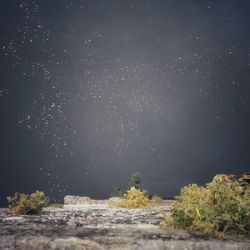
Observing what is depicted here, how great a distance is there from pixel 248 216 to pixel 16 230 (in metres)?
3.94

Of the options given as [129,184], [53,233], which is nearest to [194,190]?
[53,233]

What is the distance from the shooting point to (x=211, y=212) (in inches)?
241

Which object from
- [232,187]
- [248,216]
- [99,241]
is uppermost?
[232,187]

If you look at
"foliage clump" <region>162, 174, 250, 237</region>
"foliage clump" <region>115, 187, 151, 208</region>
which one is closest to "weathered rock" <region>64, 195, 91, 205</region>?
"foliage clump" <region>115, 187, 151, 208</region>

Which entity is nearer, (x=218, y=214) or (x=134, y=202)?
(x=218, y=214)

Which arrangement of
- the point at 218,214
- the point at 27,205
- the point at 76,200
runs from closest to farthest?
the point at 218,214
the point at 27,205
the point at 76,200

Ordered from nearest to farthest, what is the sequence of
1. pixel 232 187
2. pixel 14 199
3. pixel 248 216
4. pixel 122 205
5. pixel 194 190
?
pixel 248 216
pixel 232 187
pixel 194 190
pixel 14 199
pixel 122 205

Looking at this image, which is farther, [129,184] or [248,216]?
[129,184]

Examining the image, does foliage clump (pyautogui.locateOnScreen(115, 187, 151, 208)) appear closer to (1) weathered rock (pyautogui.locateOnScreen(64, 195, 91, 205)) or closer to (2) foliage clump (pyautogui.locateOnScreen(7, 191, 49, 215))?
(2) foliage clump (pyautogui.locateOnScreen(7, 191, 49, 215))

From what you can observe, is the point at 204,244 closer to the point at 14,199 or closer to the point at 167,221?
the point at 167,221

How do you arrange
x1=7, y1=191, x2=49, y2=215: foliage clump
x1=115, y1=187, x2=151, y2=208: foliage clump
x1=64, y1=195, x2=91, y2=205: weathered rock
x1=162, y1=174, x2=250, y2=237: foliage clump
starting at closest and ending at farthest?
x1=162, y1=174, x2=250, y2=237: foliage clump < x1=7, y1=191, x2=49, y2=215: foliage clump < x1=115, y1=187, x2=151, y2=208: foliage clump < x1=64, y1=195, x2=91, y2=205: weathered rock

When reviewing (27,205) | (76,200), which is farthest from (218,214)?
(76,200)

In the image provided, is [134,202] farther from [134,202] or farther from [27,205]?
[27,205]

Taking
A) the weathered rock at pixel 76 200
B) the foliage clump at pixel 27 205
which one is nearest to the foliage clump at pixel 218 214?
the foliage clump at pixel 27 205
